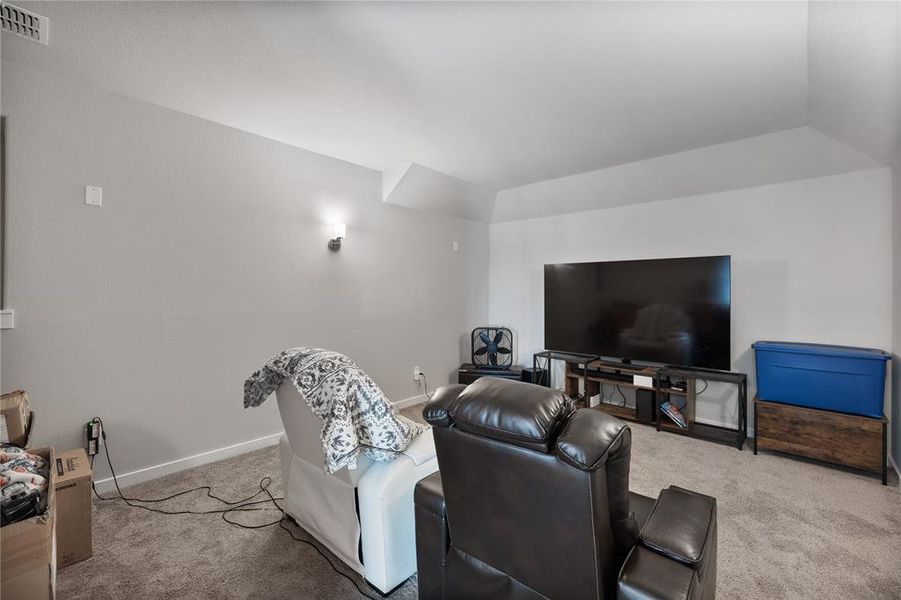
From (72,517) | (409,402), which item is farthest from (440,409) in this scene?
(409,402)

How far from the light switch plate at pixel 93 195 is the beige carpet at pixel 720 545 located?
5.90ft

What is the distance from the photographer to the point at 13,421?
1769mm

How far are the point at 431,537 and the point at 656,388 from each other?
9.29 ft

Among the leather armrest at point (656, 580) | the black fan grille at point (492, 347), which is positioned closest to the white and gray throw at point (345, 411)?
the leather armrest at point (656, 580)

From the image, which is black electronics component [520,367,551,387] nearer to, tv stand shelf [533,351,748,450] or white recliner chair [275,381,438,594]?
tv stand shelf [533,351,748,450]

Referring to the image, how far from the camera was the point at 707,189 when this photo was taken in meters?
3.64

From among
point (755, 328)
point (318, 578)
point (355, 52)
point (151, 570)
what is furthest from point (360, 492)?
point (755, 328)

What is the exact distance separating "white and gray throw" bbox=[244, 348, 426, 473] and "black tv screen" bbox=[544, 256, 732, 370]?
2834mm

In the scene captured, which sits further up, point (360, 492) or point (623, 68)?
point (623, 68)

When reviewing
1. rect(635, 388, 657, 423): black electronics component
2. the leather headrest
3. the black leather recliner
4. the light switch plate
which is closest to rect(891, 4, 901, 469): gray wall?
rect(635, 388, 657, 423): black electronics component

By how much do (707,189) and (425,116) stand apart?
8.98ft

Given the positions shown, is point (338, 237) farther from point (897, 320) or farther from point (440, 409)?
point (897, 320)

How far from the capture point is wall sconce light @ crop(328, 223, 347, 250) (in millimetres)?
3488

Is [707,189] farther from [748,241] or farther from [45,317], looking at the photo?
[45,317]
